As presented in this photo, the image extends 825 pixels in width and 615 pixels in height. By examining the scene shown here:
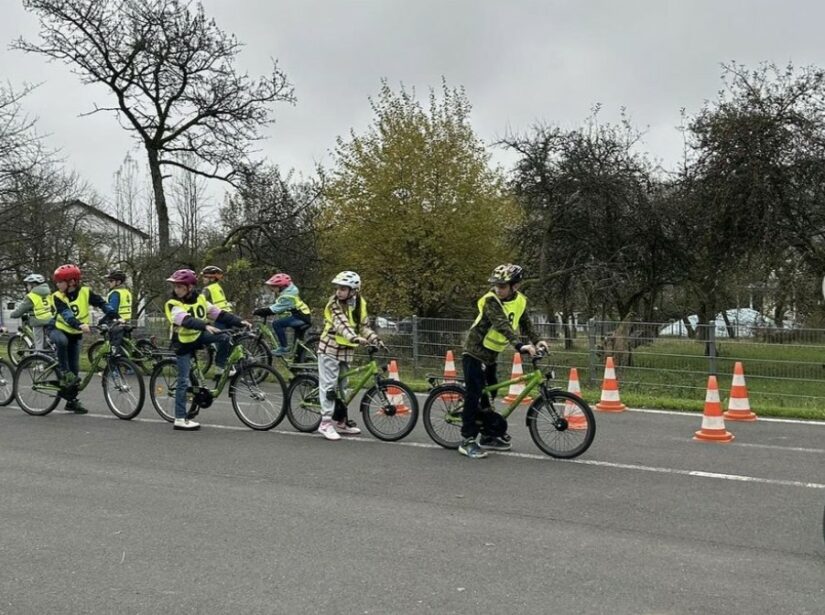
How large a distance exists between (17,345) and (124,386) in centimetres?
806

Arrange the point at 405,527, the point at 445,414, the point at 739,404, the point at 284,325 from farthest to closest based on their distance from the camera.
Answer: the point at 284,325 → the point at 739,404 → the point at 445,414 → the point at 405,527

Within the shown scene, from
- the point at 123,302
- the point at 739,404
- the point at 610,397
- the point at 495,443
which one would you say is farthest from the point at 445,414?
the point at 123,302

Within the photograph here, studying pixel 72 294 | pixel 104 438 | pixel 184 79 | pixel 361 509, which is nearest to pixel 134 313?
pixel 184 79

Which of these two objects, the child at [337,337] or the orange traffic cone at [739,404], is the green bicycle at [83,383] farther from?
the orange traffic cone at [739,404]

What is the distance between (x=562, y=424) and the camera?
25.2 feet

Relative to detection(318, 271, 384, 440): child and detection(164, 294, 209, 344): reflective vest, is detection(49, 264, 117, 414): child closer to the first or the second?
detection(164, 294, 209, 344): reflective vest

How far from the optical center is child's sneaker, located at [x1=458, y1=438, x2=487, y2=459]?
7711mm

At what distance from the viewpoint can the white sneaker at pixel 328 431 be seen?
8.61 metres

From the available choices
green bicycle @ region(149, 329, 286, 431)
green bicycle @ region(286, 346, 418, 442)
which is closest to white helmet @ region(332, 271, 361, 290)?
green bicycle @ region(286, 346, 418, 442)

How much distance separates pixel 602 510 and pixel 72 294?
784 centimetres

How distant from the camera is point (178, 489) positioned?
21.5 feet

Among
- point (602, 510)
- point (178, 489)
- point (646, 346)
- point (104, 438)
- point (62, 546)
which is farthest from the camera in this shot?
point (646, 346)

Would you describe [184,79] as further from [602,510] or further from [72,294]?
[602,510]

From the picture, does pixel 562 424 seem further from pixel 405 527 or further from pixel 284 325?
pixel 284 325
